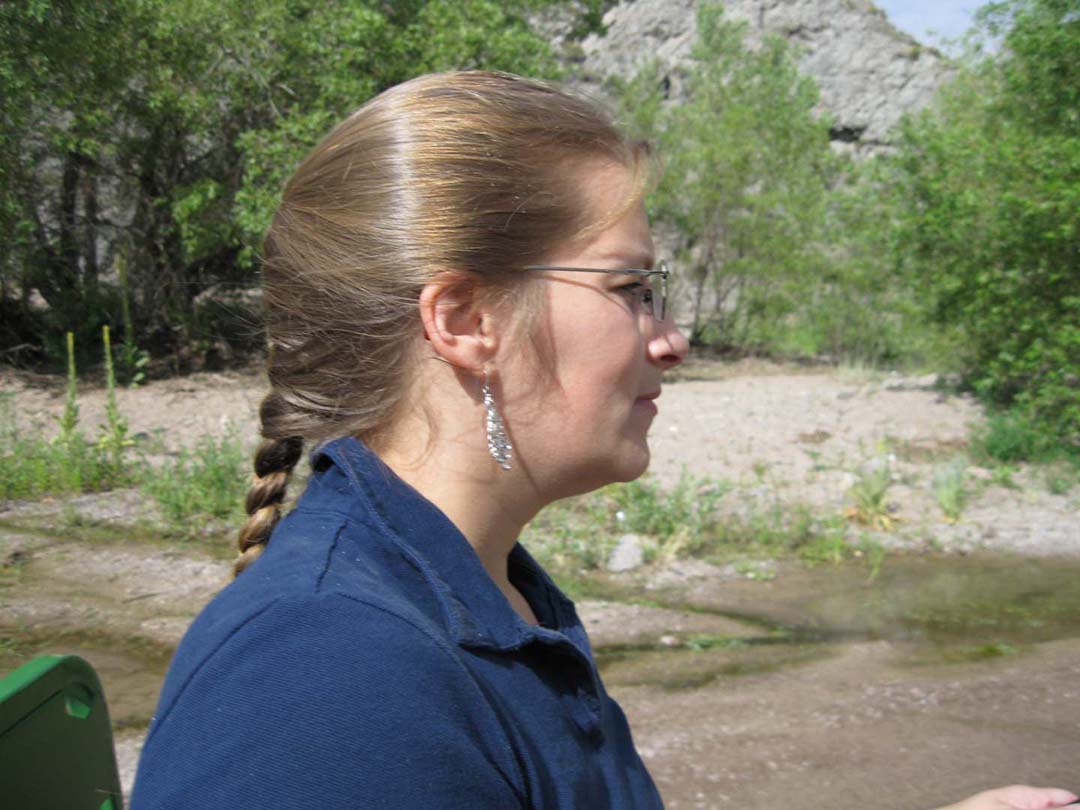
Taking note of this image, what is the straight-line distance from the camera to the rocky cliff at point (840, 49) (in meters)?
32.2

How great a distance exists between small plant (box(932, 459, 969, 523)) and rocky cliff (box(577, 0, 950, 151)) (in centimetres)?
2585

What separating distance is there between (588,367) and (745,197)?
14.0 m

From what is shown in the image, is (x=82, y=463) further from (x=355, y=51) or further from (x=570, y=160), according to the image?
(x=570, y=160)

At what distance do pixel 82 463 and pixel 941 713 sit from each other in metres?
5.59

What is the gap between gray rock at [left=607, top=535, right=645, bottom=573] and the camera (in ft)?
20.7

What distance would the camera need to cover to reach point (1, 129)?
849cm

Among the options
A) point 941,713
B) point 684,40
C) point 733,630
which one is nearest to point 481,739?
point 941,713

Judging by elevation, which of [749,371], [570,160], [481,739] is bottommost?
[749,371]

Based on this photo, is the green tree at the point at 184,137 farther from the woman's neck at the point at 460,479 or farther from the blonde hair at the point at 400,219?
the woman's neck at the point at 460,479

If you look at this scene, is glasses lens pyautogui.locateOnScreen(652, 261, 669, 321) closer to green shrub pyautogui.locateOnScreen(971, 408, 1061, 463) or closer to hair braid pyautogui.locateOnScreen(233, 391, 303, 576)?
hair braid pyautogui.locateOnScreen(233, 391, 303, 576)

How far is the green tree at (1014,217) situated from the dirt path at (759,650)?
105cm

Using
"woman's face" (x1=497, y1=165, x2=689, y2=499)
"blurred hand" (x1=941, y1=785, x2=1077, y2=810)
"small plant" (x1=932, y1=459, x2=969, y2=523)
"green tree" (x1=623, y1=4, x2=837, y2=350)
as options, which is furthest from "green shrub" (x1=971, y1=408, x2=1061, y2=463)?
"woman's face" (x1=497, y1=165, x2=689, y2=499)

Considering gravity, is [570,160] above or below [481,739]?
above

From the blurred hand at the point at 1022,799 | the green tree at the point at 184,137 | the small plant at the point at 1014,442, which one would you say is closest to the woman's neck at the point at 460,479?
the blurred hand at the point at 1022,799
